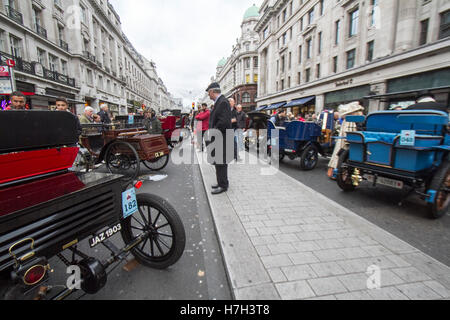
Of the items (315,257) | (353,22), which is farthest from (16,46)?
(353,22)

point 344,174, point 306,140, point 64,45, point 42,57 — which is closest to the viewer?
point 344,174

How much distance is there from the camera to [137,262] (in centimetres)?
245

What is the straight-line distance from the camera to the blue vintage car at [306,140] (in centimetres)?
660

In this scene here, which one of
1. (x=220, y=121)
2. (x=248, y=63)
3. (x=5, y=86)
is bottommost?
(x=220, y=121)

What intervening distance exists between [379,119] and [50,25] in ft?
104

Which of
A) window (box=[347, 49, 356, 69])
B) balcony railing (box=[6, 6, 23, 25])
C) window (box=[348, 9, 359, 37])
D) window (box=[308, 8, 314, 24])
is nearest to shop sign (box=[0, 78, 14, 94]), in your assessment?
balcony railing (box=[6, 6, 23, 25])

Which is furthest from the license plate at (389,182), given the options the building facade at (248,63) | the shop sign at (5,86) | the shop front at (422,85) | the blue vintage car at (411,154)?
the building facade at (248,63)

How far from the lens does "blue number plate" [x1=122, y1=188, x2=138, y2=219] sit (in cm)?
201

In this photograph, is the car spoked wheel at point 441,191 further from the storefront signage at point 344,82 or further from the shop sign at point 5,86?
the storefront signage at point 344,82

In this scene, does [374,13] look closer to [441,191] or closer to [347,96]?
[347,96]

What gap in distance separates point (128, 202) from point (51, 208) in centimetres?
66

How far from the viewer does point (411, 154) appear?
3395 mm
